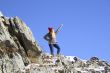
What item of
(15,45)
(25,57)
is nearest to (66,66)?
(25,57)

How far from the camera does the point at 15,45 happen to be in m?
27.7

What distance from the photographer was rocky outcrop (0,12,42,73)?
2650 centimetres

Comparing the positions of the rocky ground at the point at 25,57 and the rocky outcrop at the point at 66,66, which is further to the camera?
the rocky outcrop at the point at 66,66

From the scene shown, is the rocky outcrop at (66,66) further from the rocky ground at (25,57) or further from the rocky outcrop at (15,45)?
the rocky outcrop at (15,45)

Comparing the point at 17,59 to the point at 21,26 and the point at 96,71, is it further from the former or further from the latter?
the point at 96,71

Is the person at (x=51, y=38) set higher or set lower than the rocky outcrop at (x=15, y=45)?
higher

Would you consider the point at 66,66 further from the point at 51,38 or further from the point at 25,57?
the point at 51,38

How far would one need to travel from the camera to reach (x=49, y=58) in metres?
30.4

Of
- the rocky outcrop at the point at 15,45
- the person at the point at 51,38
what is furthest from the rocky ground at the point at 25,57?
the person at the point at 51,38

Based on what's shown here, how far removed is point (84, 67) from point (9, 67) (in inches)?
Answer: 219

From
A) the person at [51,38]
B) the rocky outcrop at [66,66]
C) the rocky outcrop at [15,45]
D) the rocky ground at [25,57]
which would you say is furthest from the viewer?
the person at [51,38]

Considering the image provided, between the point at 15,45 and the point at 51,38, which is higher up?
the point at 51,38

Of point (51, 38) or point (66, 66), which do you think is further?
point (51, 38)

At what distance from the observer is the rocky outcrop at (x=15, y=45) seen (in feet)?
86.9
